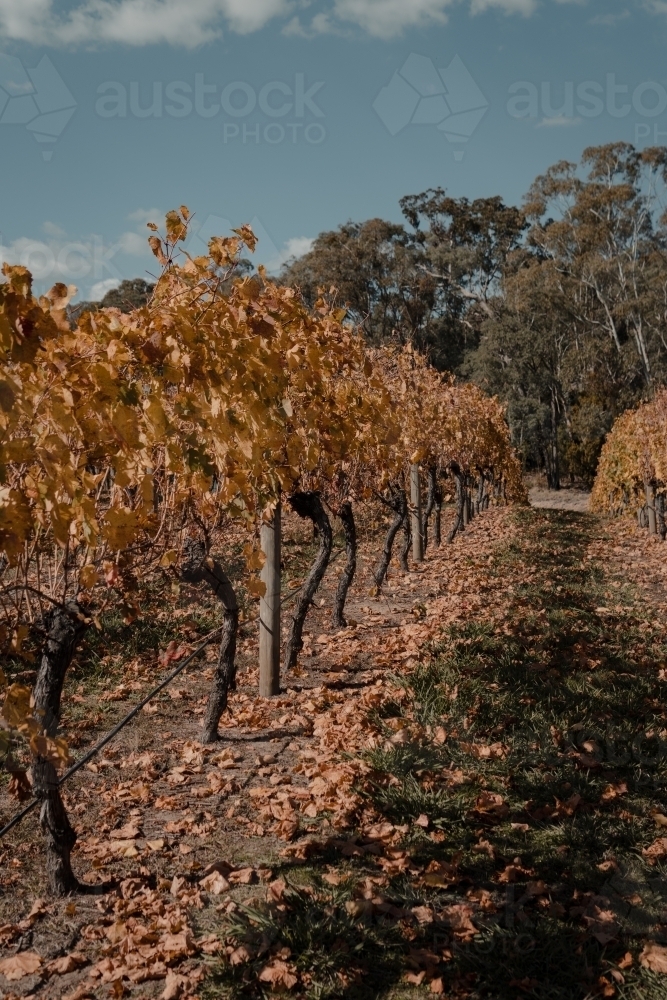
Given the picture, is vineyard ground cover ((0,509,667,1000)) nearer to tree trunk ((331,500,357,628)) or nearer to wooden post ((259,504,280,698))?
wooden post ((259,504,280,698))

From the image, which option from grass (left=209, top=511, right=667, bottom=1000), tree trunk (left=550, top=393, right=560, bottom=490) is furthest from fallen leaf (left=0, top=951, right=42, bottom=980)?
tree trunk (left=550, top=393, right=560, bottom=490)

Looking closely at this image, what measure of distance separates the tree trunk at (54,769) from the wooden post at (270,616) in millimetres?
2315

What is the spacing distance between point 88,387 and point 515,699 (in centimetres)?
358

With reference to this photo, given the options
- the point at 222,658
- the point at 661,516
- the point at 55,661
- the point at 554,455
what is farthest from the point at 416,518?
the point at 554,455

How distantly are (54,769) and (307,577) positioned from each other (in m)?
3.54

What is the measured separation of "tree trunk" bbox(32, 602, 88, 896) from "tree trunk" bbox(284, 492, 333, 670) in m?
3.19

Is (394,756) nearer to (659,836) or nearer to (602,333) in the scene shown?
(659,836)

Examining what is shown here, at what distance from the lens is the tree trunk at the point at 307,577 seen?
6551 millimetres

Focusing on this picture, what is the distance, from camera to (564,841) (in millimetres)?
3793

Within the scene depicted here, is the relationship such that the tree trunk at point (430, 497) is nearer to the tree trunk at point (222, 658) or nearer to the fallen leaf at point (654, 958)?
the tree trunk at point (222, 658)

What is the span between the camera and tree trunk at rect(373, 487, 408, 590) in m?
9.58

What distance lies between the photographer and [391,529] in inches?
391

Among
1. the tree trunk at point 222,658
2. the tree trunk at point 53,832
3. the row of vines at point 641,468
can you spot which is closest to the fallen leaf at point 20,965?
the tree trunk at point 53,832

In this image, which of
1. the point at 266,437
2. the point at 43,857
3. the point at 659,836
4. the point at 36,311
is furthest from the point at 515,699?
the point at 36,311
